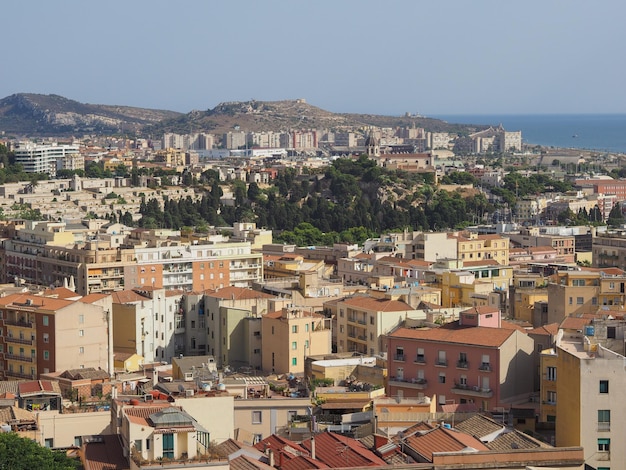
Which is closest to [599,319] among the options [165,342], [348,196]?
[165,342]

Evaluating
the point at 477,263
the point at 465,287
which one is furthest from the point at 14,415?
the point at 477,263

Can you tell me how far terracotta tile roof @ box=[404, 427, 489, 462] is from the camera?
17234 mm

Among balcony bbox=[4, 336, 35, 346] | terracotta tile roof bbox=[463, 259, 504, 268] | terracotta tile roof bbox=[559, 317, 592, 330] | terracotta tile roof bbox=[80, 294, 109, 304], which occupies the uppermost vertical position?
terracotta tile roof bbox=[559, 317, 592, 330]

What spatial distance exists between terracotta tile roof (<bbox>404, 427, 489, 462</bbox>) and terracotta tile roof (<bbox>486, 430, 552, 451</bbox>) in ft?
0.69

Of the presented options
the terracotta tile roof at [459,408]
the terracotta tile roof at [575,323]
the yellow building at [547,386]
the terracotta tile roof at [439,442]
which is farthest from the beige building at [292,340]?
the terracotta tile roof at [439,442]

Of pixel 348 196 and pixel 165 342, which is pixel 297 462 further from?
pixel 348 196

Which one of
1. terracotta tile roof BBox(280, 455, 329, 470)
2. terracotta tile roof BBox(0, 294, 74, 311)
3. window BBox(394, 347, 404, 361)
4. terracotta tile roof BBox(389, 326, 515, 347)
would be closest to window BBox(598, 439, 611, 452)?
terracotta tile roof BBox(280, 455, 329, 470)

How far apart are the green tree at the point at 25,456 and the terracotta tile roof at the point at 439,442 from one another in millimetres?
3824

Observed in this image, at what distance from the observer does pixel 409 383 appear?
933 inches

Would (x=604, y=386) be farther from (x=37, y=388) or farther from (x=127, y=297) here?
(x=127, y=297)

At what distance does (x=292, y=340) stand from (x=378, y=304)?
264 cm

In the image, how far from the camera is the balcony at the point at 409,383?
23547 millimetres

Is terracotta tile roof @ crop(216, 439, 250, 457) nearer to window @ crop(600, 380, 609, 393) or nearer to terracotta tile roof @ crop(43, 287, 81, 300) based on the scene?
window @ crop(600, 380, 609, 393)

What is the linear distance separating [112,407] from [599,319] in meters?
8.49
